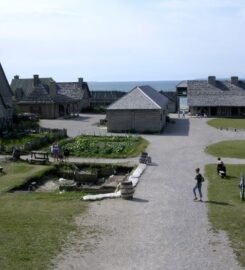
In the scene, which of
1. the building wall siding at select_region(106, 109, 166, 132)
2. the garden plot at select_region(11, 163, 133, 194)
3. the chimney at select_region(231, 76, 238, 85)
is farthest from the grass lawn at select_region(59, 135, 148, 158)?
the chimney at select_region(231, 76, 238, 85)

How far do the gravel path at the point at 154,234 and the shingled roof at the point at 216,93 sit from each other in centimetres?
4372

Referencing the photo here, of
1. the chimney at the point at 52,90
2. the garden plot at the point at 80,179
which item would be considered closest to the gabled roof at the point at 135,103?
the chimney at the point at 52,90

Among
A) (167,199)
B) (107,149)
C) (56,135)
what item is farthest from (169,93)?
(167,199)

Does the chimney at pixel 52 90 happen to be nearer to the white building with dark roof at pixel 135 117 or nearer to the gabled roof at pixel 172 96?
the gabled roof at pixel 172 96

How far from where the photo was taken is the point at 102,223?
21.2m

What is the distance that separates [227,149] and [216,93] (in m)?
35.9

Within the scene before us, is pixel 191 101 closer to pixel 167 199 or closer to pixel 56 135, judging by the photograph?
pixel 56 135

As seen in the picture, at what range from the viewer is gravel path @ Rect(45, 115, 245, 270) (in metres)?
16.7

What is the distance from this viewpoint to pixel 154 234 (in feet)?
64.0

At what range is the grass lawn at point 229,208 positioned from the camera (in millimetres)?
19013

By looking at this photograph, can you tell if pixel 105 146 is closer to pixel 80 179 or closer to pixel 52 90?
pixel 80 179

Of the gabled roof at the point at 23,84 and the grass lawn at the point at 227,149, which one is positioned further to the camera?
the gabled roof at the point at 23,84

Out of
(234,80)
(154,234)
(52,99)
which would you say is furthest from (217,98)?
(154,234)

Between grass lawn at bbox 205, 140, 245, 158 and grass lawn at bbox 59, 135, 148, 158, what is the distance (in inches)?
211
